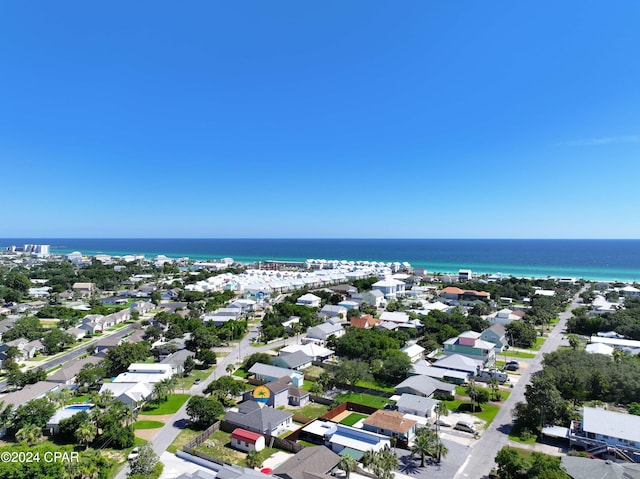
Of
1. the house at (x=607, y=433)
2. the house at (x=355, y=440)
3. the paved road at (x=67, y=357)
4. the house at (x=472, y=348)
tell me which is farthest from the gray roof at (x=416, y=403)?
the paved road at (x=67, y=357)

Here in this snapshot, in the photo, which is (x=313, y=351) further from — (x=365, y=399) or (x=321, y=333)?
(x=365, y=399)

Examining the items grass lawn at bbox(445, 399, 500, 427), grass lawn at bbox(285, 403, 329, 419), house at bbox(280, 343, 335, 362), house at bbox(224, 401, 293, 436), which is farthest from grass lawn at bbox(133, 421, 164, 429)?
grass lawn at bbox(445, 399, 500, 427)

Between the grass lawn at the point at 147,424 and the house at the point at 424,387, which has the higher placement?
the house at the point at 424,387

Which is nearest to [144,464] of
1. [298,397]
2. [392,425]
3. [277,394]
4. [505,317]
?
[277,394]

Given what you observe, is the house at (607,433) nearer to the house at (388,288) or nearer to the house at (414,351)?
the house at (414,351)

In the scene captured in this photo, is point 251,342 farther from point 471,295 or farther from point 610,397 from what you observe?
point 471,295

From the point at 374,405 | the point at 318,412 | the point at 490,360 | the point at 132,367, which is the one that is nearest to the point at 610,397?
the point at 490,360
